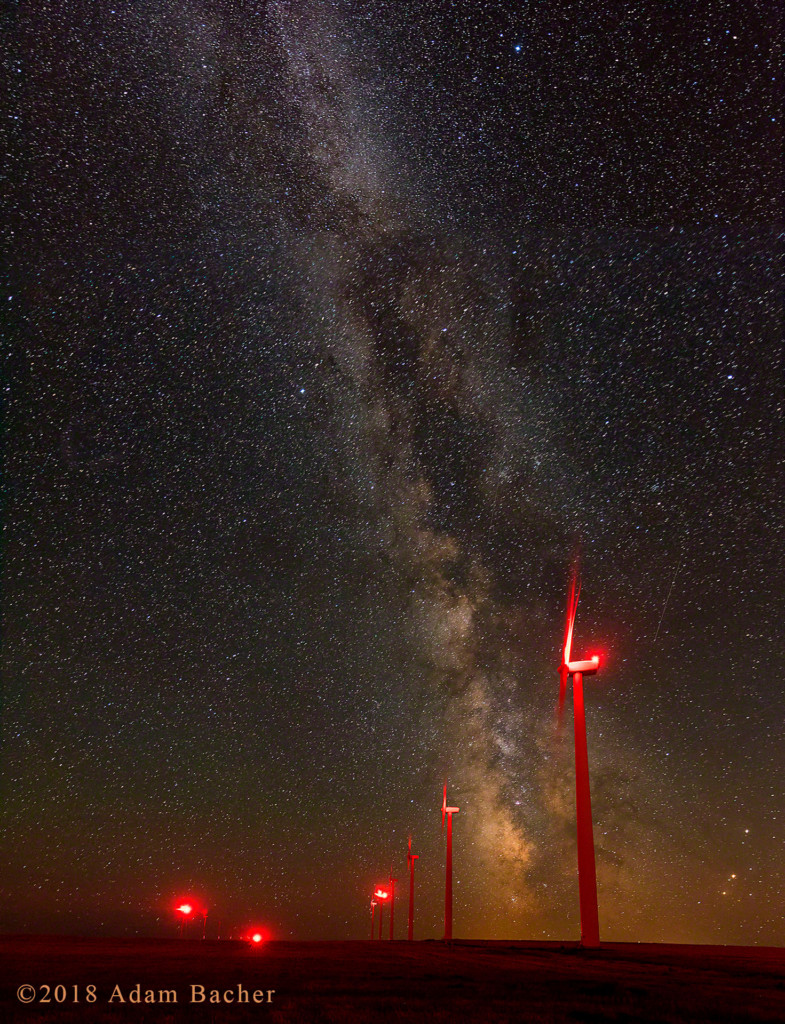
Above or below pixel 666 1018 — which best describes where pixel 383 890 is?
above

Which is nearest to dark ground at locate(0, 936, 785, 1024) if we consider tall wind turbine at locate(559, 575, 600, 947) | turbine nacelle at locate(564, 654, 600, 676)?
tall wind turbine at locate(559, 575, 600, 947)

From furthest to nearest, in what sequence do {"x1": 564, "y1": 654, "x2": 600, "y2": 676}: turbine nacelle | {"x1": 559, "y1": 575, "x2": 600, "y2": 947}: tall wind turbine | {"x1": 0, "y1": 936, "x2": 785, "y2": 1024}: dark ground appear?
{"x1": 564, "y1": 654, "x2": 600, "y2": 676}: turbine nacelle, {"x1": 559, "y1": 575, "x2": 600, "y2": 947}: tall wind turbine, {"x1": 0, "y1": 936, "x2": 785, "y2": 1024}: dark ground

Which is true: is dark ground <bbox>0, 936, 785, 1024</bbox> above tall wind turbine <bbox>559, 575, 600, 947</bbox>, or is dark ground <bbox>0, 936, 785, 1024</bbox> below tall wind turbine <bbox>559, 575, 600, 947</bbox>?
below

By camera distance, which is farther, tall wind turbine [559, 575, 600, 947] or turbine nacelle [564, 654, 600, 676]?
turbine nacelle [564, 654, 600, 676]

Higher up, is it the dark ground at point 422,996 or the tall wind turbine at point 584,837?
the tall wind turbine at point 584,837

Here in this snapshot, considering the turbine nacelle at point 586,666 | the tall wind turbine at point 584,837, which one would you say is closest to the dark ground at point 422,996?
the tall wind turbine at point 584,837

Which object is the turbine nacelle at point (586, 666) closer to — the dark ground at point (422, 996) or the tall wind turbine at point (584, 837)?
the tall wind turbine at point (584, 837)

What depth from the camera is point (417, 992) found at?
11547 millimetres

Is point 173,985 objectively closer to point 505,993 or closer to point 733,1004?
point 505,993

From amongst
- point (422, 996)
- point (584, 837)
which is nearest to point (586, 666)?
point (584, 837)

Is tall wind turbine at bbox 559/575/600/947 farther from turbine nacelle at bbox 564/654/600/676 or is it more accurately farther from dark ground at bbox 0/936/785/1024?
dark ground at bbox 0/936/785/1024

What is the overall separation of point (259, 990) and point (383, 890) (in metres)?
123

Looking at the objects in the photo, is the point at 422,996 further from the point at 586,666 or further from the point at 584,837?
the point at 586,666

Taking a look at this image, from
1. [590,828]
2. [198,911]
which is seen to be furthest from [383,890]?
[590,828]
